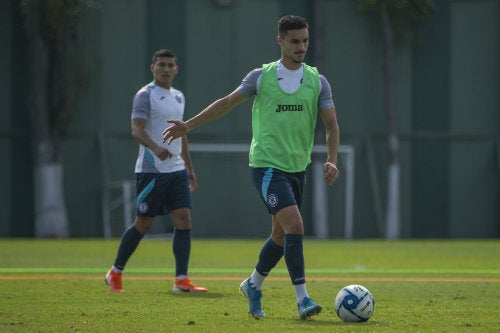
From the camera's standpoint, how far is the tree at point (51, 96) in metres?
26.3

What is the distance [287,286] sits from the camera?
11.9m

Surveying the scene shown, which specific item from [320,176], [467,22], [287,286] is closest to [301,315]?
[287,286]

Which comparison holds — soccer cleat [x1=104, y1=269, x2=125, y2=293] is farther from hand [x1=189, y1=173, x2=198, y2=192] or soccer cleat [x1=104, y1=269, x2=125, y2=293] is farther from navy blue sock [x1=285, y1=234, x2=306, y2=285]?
navy blue sock [x1=285, y1=234, x2=306, y2=285]

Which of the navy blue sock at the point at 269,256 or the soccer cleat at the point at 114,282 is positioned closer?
the navy blue sock at the point at 269,256

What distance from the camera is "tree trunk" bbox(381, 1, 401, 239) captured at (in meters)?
→ 27.2

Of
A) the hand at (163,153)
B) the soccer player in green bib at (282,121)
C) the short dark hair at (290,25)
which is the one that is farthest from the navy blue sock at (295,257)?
the hand at (163,153)

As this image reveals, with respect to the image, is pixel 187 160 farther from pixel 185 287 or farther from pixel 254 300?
pixel 254 300

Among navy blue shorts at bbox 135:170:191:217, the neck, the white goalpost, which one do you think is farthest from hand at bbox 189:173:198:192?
Answer: the white goalpost

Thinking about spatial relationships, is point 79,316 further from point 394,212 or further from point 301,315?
point 394,212

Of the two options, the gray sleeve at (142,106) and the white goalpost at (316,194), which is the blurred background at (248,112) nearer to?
the white goalpost at (316,194)

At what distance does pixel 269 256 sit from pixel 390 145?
62.3ft

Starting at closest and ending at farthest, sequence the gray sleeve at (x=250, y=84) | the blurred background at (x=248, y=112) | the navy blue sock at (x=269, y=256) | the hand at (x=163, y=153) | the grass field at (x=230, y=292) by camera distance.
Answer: the grass field at (x=230, y=292), the gray sleeve at (x=250, y=84), the navy blue sock at (x=269, y=256), the hand at (x=163, y=153), the blurred background at (x=248, y=112)

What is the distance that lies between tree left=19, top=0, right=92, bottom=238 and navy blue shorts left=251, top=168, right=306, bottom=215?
1827 cm

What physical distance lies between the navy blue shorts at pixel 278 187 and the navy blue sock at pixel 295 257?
25cm
